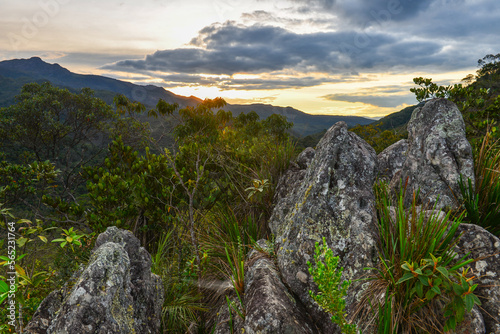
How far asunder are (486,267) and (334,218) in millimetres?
1529

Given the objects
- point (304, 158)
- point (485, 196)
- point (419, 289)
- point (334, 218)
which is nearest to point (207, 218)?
point (304, 158)

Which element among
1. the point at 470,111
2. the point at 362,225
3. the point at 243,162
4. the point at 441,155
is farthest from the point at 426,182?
the point at 470,111

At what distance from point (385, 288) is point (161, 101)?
9676mm

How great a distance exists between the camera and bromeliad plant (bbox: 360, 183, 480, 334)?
2.16 metres

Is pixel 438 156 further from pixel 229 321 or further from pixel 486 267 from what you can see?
pixel 229 321

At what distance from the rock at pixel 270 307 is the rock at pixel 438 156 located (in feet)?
7.74

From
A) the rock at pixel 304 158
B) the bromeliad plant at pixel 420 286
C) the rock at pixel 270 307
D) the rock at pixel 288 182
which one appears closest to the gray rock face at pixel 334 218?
the rock at pixel 270 307

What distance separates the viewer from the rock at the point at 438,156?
4.03 metres

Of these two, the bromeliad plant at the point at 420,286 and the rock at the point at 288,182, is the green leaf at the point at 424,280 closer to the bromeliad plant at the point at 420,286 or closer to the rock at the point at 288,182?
the bromeliad plant at the point at 420,286

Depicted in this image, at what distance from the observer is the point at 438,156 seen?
4.34 metres

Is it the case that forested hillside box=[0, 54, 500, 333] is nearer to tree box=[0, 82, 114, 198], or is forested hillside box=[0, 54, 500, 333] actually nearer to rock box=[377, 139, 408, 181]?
rock box=[377, 139, 408, 181]

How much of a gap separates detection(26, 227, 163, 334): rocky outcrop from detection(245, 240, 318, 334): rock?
1.19m

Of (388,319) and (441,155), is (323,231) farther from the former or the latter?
(441,155)

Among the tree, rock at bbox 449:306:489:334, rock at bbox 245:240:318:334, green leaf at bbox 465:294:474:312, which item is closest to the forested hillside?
green leaf at bbox 465:294:474:312
